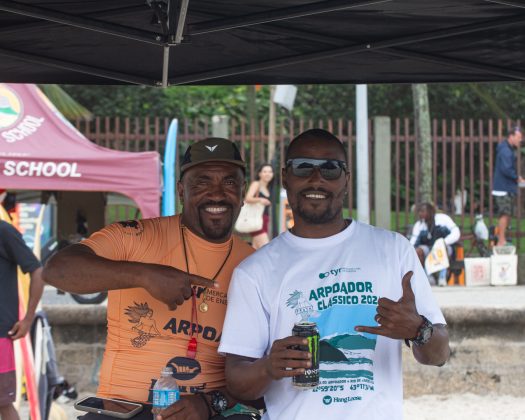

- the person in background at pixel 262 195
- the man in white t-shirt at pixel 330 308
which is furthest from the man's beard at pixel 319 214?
the person in background at pixel 262 195

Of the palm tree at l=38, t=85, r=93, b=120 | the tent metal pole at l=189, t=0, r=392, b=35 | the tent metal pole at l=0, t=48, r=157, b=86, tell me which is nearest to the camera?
the tent metal pole at l=189, t=0, r=392, b=35

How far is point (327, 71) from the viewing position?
4.89 metres

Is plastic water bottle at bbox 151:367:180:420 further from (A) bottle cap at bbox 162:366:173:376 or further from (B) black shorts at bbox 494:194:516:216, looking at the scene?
(B) black shorts at bbox 494:194:516:216

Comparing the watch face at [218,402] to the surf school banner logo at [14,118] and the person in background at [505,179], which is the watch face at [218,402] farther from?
the person in background at [505,179]

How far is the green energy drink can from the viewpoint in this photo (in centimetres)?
287

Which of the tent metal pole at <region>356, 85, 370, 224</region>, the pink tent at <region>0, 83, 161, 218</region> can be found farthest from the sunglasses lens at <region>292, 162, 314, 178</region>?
the tent metal pole at <region>356, 85, 370, 224</region>

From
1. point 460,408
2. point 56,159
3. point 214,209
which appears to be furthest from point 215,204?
point 460,408

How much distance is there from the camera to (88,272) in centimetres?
331

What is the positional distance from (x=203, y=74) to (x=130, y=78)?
364 mm

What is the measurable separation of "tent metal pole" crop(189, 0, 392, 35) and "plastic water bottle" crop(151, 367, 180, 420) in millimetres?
1401

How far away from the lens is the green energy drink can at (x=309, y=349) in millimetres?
2873

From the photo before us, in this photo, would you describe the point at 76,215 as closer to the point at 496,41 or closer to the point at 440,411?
the point at 440,411

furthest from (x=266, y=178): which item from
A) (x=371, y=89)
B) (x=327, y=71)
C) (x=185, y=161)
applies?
(x=371, y=89)

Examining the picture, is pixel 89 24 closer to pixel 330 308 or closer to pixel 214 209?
pixel 214 209
